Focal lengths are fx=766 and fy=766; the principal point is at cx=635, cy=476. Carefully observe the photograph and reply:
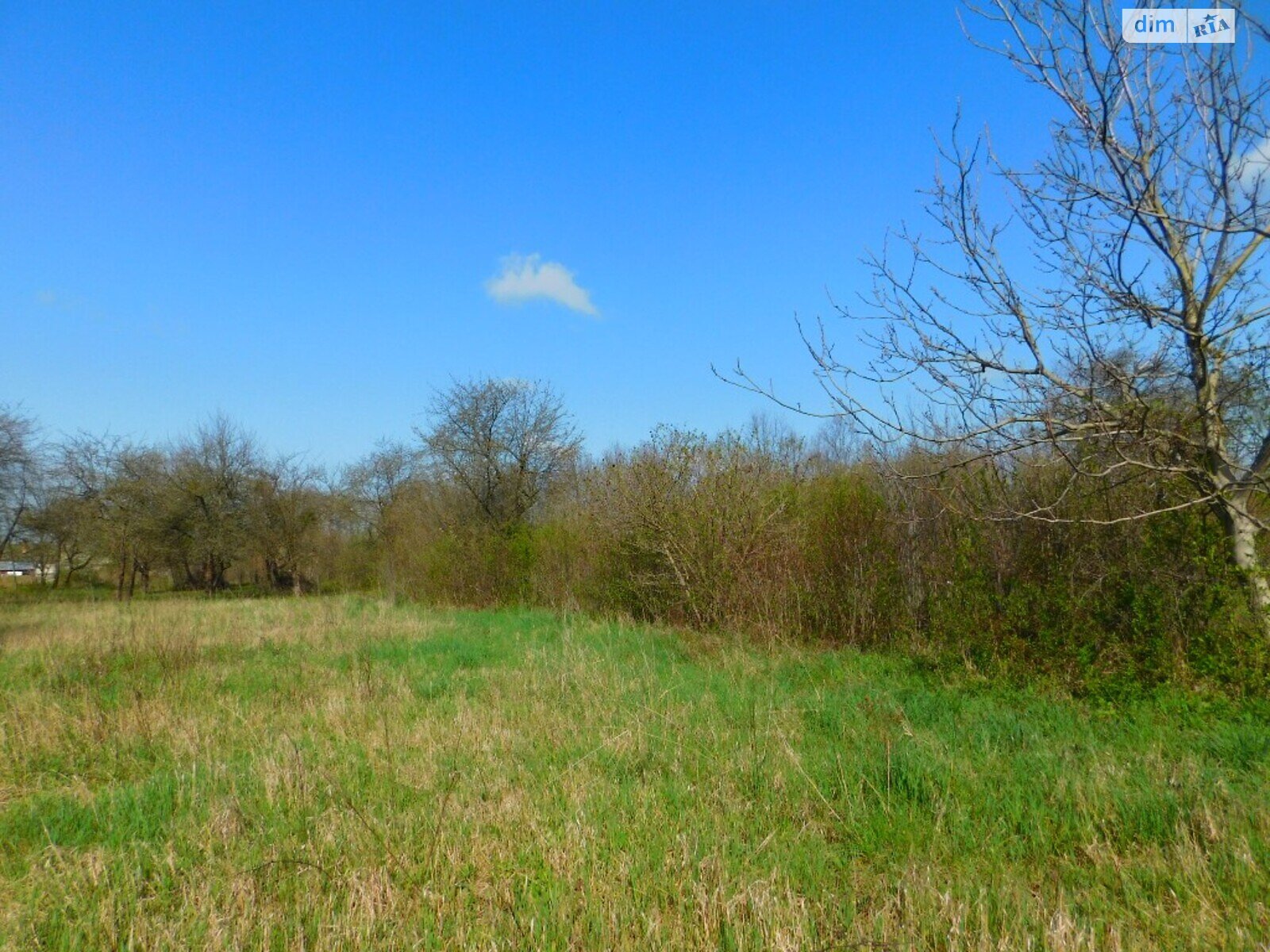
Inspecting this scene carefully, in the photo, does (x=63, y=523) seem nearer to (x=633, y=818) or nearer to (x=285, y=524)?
(x=285, y=524)

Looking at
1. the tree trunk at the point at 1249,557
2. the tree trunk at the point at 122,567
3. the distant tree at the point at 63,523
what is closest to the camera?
the tree trunk at the point at 1249,557

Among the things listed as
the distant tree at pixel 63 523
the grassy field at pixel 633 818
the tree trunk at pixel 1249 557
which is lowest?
the grassy field at pixel 633 818

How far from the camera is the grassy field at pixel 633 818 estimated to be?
10.0ft

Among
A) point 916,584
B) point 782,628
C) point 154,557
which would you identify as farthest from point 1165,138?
point 154,557

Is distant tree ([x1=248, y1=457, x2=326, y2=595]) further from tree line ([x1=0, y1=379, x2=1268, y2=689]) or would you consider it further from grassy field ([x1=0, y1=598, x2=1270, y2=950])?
grassy field ([x1=0, y1=598, x2=1270, y2=950])

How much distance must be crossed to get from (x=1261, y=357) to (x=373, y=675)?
8.70 meters

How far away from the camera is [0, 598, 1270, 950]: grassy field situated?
10.0ft

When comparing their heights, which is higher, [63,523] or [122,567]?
[63,523]

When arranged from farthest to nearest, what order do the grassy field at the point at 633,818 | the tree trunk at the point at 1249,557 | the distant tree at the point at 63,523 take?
the distant tree at the point at 63,523, the tree trunk at the point at 1249,557, the grassy field at the point at 633,818

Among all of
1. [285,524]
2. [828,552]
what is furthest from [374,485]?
[828,552]

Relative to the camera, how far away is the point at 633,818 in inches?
160

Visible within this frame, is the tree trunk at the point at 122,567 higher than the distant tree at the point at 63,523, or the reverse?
the distant tree at the point at 63,523

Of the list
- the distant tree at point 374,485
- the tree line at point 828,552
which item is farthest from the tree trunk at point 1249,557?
the distant tree at point 374,485

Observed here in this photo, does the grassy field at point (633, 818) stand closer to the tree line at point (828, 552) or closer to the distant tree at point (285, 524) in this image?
the tree line at point (828, 552)
